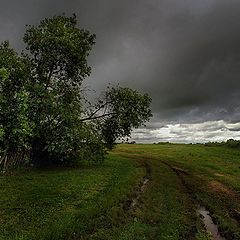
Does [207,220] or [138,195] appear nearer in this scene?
[207,220]

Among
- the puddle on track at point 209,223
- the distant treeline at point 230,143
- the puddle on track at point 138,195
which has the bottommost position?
the puddle on track at point 209,223

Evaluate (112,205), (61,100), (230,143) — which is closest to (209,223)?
(112,205)

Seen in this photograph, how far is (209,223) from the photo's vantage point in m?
22.5

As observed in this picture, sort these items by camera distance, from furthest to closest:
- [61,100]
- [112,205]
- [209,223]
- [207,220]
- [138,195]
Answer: [61,100], [138,195], [112,205], [207,220], [209,223]

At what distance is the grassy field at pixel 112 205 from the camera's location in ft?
64.1

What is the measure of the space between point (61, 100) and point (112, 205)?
73.7 ft

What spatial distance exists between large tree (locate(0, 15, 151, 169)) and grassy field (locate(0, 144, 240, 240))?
13.2ft

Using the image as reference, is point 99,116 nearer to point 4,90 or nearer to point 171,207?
point 4,90

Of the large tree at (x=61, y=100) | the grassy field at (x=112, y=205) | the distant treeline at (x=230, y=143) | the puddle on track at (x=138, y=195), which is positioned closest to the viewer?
the grassy field at (x=112, y=205)

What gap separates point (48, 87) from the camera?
1860 inches

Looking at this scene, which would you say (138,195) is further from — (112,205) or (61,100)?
(61,100)

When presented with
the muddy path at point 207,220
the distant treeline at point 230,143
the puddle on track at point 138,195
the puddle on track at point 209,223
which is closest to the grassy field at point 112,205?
the puddle on track at point 138,195

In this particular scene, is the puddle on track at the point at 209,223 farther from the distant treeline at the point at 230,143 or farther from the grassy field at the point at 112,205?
the distant treeline at the point at 230,143

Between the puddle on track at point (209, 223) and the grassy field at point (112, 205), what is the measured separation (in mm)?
397
